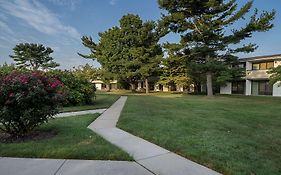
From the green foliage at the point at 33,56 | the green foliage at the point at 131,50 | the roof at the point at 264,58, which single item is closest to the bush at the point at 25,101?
the green foliage at the point at 131,50

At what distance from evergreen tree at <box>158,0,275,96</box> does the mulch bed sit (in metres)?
19.2

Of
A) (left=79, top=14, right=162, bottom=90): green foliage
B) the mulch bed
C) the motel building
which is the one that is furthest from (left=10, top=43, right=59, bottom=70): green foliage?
the mulch bed

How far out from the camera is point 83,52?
4419cm

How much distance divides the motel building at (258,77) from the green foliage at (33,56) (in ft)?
134

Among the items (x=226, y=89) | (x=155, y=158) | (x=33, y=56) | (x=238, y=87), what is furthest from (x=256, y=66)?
(x=33, y=56)

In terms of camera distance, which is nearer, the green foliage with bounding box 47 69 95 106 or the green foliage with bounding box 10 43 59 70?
the green foliage with bounding box 47 69 95 106

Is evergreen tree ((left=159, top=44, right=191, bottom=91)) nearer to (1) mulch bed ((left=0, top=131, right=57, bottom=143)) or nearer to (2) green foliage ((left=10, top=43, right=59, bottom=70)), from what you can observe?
(1) mulch bed ((left=0, top=131, right=57, bottom=143))

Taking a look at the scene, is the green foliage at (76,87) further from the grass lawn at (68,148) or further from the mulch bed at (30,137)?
the grass lawn at (68,148)

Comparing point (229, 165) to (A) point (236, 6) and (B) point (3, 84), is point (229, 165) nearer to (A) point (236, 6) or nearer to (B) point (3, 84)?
(B) point (3, 84)

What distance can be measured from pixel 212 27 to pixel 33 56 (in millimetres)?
43410

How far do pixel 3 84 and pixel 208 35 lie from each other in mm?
20678

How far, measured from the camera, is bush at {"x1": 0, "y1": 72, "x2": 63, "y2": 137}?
4910 mm

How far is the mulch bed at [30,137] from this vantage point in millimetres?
5071

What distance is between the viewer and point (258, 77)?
29969 mm
